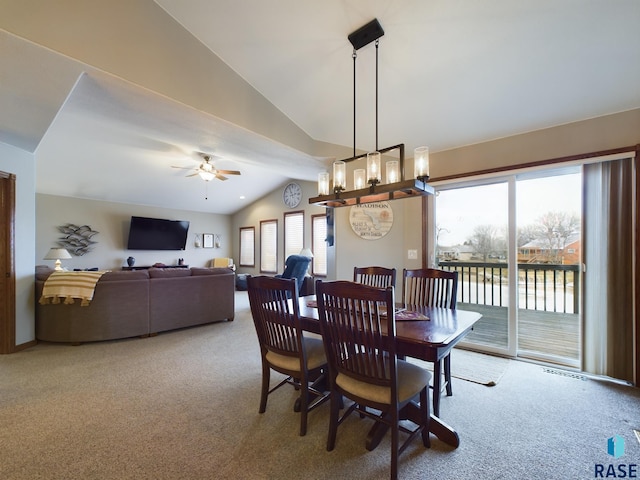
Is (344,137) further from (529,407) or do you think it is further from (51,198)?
(51,198)

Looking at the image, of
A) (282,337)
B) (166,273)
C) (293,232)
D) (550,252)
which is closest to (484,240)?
(550,252)

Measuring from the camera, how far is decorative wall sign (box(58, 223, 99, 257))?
631 cm

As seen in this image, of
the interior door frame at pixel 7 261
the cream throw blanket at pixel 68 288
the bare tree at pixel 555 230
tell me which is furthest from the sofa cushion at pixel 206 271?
the bare tree at pixel 555 230

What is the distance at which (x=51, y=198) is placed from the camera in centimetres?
618

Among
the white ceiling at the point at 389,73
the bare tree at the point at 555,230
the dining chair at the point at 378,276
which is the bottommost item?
the dining chair at the point at 378,276

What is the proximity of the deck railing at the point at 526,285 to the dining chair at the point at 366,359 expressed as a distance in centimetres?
243

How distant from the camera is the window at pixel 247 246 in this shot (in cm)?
869

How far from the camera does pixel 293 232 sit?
7613 mm

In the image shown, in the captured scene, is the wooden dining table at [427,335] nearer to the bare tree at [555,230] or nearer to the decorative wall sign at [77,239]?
the bare tree at [555,230]

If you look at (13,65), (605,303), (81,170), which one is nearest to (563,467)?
(605,303)

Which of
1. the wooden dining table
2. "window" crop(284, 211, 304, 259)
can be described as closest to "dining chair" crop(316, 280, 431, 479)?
the wooden dining table

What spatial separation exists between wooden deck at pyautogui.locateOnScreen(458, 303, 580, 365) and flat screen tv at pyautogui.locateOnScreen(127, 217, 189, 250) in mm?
7405

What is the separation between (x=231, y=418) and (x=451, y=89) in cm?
344

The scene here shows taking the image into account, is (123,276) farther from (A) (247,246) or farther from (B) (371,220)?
(A) (247,246)
